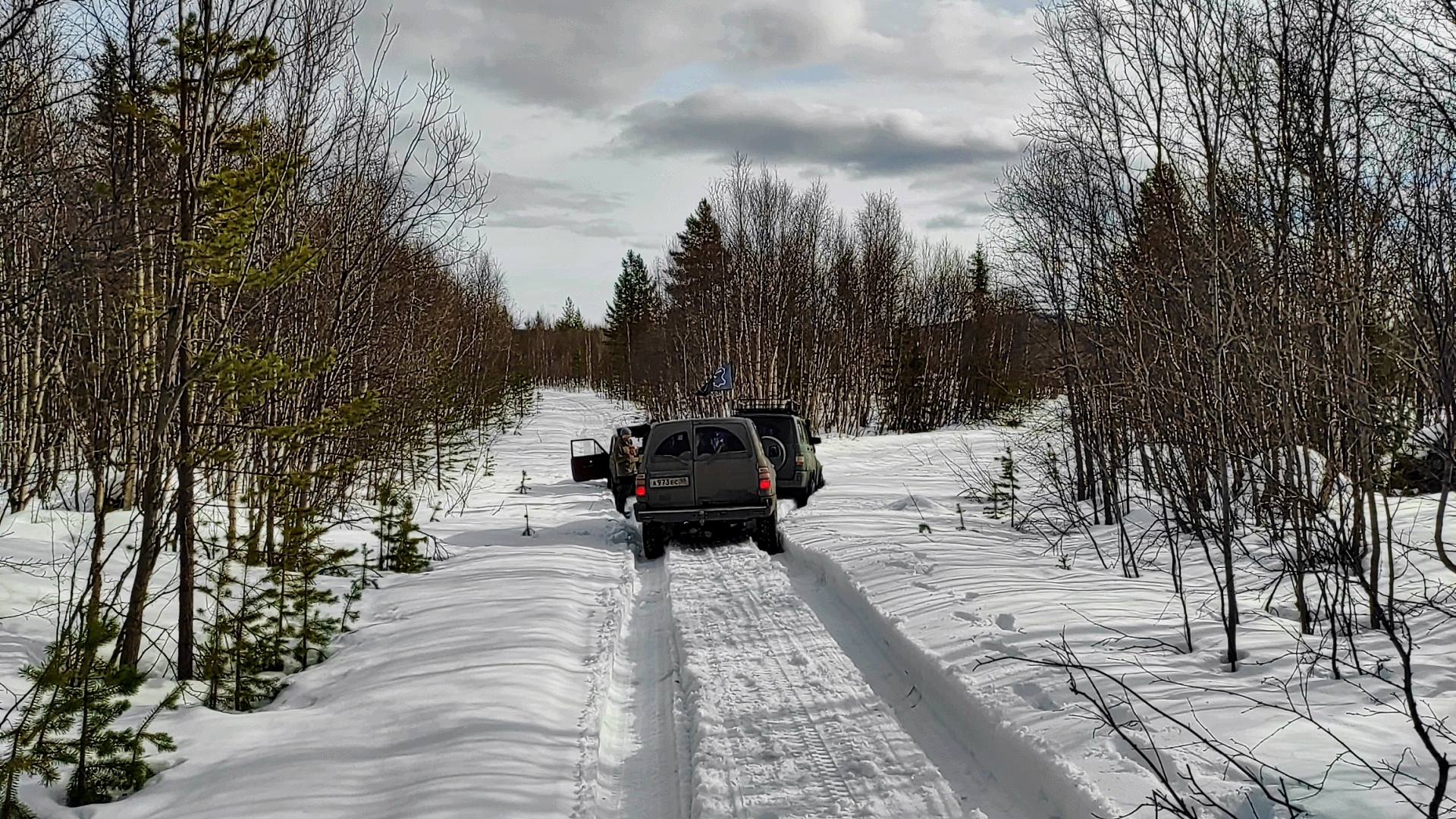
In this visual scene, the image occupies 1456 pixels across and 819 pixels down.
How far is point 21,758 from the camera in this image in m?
3.72

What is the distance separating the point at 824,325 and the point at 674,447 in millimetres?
31626

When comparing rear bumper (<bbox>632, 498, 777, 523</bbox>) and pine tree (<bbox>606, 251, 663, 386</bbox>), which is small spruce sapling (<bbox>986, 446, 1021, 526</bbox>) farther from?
pine tree (<bbox>606, 251, 663, 386</bbox>)

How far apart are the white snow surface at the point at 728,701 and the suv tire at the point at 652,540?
4.57ft

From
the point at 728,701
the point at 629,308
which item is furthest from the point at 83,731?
the point at 629,308

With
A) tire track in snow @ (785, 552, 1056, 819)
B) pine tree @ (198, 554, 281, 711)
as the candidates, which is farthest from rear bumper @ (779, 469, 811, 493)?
pine tree @ (198, 554, 281, 711)

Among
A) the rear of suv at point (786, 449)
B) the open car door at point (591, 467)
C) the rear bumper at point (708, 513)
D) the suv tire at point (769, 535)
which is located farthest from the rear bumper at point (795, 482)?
the rear bumper at point (708, 513)

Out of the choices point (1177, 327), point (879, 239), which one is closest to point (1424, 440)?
point (1177, 327)

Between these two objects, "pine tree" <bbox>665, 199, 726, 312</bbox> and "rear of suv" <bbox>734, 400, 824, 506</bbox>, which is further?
"pine tree" <bbox>665, 199, 726, 312</bbox>

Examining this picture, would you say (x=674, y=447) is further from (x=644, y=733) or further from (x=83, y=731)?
(x=83, y=731)

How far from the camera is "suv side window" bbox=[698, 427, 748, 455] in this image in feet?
42.2

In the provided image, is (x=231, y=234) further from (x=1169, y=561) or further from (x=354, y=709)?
(x=1169, y=561)

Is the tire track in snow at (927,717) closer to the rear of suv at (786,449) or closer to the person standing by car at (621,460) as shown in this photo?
the rear of suv at (786,449)

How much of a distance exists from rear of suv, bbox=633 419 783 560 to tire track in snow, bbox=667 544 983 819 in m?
3.69

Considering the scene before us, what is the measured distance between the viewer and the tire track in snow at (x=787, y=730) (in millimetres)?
4422
